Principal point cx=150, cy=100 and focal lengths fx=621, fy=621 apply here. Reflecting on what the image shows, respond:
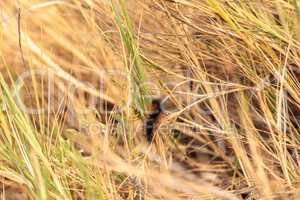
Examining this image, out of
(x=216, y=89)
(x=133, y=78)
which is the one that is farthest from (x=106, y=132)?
(x=216, y=89)

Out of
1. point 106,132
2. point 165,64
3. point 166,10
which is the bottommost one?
point 106,132

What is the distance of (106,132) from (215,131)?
0.68 ft

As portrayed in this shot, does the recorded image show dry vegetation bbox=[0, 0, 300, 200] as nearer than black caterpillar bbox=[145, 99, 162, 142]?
Yes

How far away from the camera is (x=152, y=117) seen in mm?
1239

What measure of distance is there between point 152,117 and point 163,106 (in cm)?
3

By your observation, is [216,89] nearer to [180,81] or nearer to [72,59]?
[180,81]

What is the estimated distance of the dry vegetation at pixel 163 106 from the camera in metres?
1.09

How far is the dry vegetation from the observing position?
1.09 metres

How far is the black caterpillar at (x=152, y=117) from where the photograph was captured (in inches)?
47.9

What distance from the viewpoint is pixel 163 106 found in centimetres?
124

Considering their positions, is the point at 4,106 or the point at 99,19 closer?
the point at 4,106

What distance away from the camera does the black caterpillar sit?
1.22 metres

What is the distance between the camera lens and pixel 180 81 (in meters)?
1.24

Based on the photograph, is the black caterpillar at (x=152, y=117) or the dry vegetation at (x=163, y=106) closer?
the dry vegetation at (x=163, y=106)
